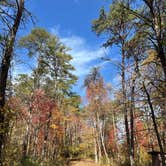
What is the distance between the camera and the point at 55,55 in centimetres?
1778

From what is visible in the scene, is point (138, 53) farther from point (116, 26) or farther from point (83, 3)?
point (83, 3)

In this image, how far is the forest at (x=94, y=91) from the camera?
615cm

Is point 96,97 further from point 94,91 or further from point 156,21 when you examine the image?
point 156,21

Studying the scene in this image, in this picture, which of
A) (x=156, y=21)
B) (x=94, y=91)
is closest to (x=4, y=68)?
(x=156, y=21)

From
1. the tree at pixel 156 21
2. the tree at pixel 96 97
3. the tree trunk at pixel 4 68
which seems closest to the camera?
the tree trunk at pixel 4 68

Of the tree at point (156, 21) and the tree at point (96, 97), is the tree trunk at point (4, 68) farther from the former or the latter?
the tree at point (96, 97)

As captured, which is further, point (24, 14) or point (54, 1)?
point (54, 1)

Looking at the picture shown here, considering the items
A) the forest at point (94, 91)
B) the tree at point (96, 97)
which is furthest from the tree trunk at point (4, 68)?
the tree at point (96, 97)

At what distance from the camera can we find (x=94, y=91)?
2209 centimetres

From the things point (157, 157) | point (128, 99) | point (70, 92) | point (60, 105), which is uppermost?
point (70, 92)

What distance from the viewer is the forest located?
615 centimetres

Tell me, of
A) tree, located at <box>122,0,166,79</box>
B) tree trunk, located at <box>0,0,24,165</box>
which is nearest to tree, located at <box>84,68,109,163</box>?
tree, located at <box>122,0,166,79</box>

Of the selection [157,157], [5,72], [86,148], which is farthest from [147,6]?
[86,148]

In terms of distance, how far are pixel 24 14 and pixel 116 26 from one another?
5753mm
